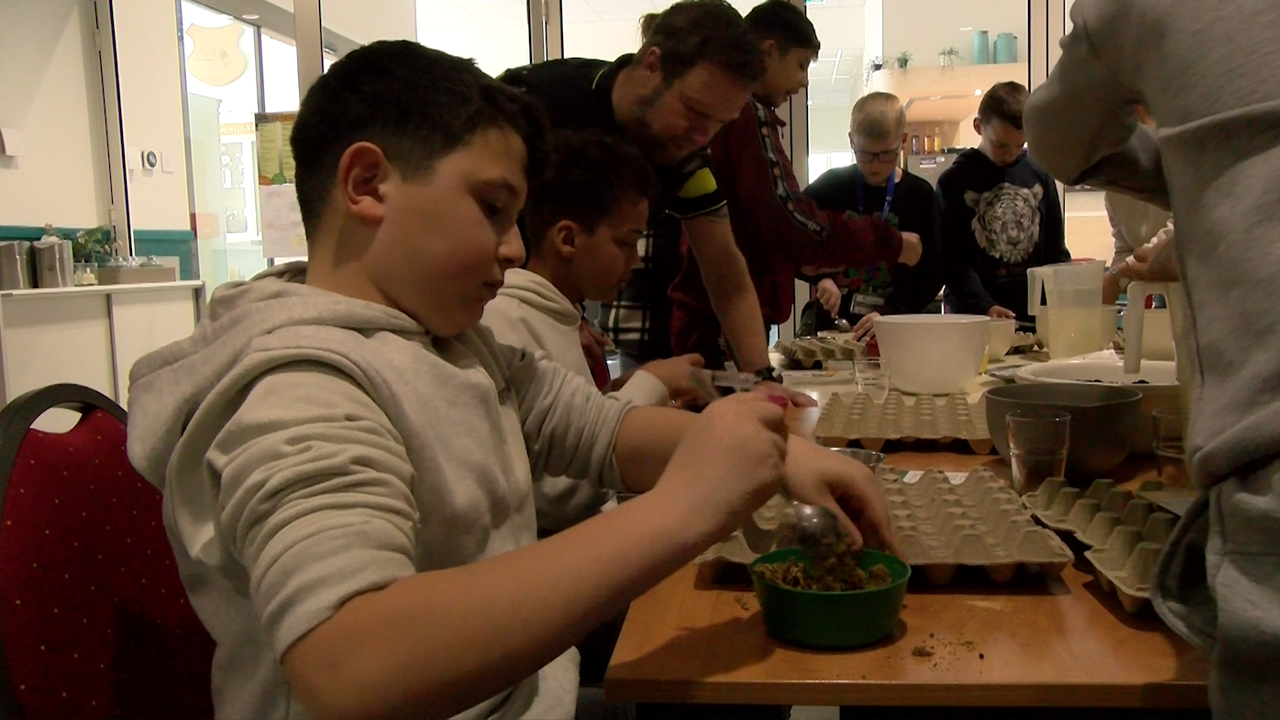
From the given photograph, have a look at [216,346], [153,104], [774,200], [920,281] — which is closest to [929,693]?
[216,346]

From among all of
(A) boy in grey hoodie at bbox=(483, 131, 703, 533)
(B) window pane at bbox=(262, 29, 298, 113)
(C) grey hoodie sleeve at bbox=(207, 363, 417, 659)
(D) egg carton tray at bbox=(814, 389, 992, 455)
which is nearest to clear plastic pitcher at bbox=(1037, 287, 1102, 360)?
(D) egg carton tray at bbox=(814, 389, 992, 455)

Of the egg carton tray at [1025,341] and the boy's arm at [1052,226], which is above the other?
the boy's arm at [1052,226]

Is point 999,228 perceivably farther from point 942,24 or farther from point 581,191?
point 942,24

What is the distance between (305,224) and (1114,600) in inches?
30.9

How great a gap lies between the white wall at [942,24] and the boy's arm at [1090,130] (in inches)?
207

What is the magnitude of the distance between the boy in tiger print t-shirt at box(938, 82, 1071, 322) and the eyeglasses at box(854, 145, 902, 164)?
268 millimetres

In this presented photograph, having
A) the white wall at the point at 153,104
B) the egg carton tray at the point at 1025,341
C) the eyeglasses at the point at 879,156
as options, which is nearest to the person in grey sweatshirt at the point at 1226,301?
the egg carton tray at the point at 1025,341

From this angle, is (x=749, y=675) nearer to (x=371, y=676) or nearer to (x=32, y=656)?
(x=371, y=676)

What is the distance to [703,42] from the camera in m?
1.65

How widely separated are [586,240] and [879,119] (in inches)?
80.2

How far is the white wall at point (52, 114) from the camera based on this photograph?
4.25m

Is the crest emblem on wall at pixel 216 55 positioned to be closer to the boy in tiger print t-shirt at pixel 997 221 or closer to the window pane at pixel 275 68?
the window pane at pixel 275 68

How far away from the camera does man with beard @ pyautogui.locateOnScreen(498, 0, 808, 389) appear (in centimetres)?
167

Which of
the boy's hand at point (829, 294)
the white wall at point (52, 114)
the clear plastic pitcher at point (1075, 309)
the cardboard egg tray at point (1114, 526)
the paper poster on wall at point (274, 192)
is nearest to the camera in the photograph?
the cardboard egg tray at point (1114, 526)
